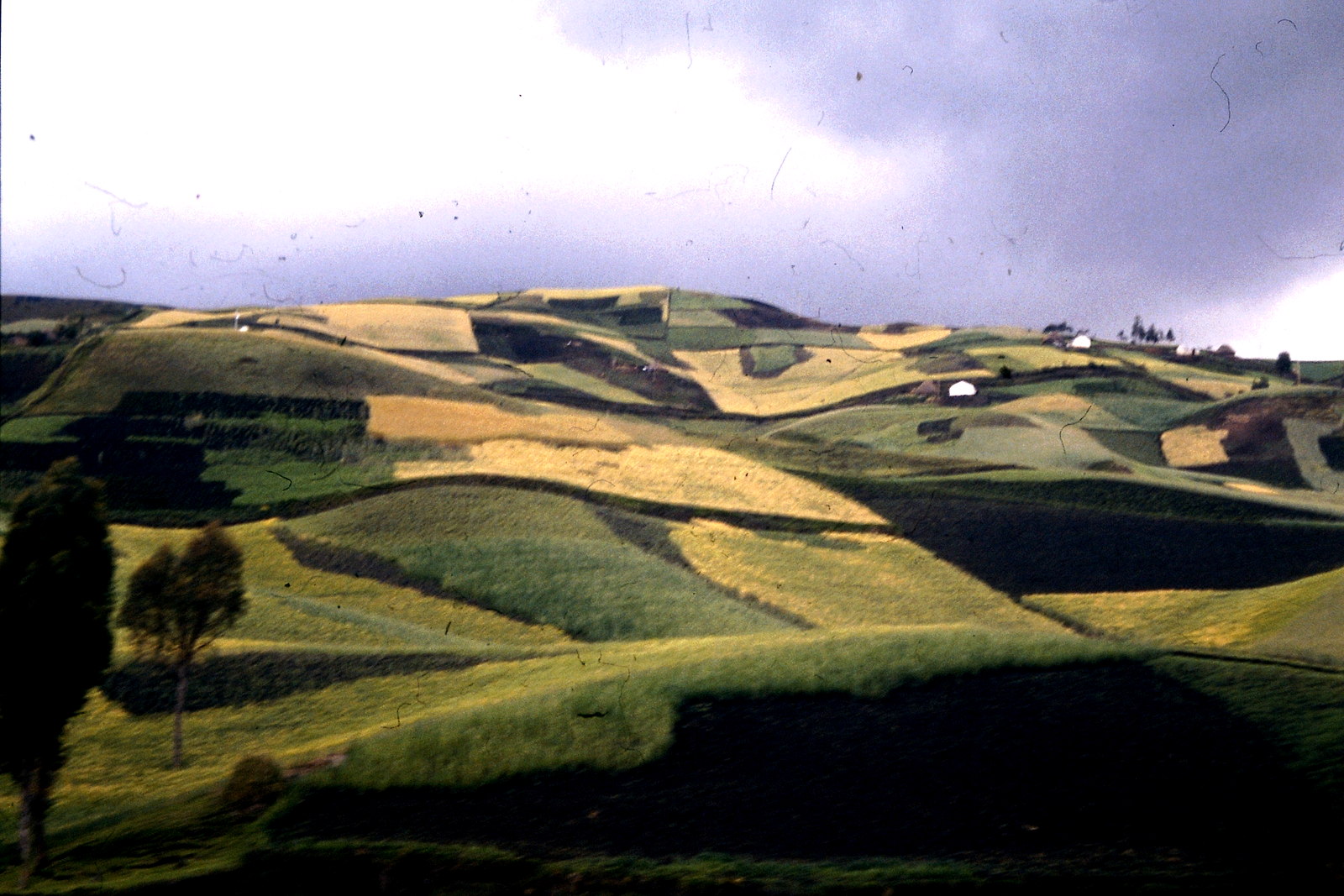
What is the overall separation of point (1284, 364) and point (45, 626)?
116m

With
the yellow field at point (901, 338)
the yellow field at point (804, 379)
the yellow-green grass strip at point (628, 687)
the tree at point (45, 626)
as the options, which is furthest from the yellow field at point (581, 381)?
the tree at point (45, 626)

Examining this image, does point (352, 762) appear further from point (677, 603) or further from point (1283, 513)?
point (1283, 513)

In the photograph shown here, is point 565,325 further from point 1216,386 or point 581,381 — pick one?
point 1216,386

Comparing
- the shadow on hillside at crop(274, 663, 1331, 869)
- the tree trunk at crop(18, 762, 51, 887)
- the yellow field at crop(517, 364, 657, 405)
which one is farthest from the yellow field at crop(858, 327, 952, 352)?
the tree trunk at crop(18, 762, 51, 887)

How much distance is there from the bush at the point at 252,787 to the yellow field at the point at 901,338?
110439 millimetres

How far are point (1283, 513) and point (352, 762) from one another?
4917 centimetres

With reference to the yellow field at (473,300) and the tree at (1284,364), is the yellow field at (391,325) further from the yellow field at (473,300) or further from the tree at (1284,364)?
the tree at (1284,364)

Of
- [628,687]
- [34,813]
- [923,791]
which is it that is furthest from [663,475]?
[34,813]

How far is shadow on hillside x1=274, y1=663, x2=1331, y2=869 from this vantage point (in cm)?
2559

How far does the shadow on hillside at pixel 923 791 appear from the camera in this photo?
25.6 m

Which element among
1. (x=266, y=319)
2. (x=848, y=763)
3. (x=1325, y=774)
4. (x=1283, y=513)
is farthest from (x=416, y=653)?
(x=266, y=319)

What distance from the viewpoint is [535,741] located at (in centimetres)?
3219

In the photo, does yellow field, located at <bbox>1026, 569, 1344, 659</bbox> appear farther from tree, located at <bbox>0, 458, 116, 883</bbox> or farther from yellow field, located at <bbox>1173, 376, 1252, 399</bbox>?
yellow field, located at <bbox>1173, 376, 1252, 399</bbox>

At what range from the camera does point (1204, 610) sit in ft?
154
